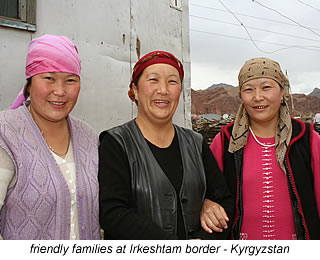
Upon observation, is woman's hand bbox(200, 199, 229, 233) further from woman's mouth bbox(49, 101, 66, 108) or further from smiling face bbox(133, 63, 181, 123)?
woman's mouth bbox(49, 101, 66, 108)

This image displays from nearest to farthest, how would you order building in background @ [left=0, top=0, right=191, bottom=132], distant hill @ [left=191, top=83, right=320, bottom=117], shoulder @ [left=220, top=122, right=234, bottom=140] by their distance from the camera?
1. shoulder @ [left=220, top=122, right=234, bottom=140]
2. building in background @ [left=0, top=0, right=191, bottom=132]
3. distant hill @ [left=191, top=83, right=320, bottom=117]

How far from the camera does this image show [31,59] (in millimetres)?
1684

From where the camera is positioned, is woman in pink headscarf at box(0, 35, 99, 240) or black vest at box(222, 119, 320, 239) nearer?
woman in pink headscarf at box(0, 35, 99, 240)

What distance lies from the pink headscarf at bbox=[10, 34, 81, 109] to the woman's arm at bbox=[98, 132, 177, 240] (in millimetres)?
459

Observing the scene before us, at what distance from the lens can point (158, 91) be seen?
5.88 ft

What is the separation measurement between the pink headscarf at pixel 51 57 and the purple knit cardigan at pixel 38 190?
26 centimetres

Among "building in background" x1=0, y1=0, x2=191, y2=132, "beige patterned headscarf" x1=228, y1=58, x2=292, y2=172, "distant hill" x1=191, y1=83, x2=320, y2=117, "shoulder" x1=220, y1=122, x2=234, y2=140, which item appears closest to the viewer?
"beige patterned headscarf" x1=228, y1=58, x2=292, y2=172

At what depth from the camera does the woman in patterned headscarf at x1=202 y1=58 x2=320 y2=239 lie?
2020 mm

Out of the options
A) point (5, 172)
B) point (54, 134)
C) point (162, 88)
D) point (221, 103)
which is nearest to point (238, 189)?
point (162, 88)

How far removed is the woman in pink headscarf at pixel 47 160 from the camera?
1.51 metres

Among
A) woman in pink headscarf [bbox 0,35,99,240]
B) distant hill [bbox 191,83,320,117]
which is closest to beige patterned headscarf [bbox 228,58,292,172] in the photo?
woman in pink headscarf [bbox 0,35,99,240]

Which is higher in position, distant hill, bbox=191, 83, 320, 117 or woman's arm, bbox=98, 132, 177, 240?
distant hill, bbox=191, 83, 320, 117

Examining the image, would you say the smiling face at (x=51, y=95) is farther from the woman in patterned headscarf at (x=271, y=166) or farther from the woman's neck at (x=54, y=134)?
the woman in patterned headscarf at (x=271, y=166)

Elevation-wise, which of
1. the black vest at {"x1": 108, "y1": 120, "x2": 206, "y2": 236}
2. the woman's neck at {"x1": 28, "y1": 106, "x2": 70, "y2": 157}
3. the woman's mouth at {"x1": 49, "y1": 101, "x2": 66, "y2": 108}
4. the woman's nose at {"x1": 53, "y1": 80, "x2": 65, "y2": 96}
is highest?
the woman's nose at {"x1": 53, "y1": 80, "x2": 65, "y2": 96}
